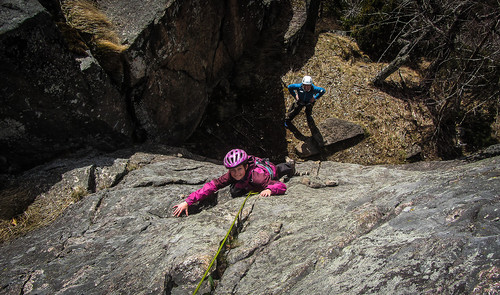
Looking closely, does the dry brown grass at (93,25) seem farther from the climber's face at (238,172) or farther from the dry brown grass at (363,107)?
the dry brown grass at (363,107)

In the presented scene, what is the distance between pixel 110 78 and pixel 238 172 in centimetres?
357

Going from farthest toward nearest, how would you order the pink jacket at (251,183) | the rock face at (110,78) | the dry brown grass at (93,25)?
the dry brown grass at (93,25), the pink jacket at (251,183), the rock face at (110,78)

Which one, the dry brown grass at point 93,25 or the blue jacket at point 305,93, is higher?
the dry brown grass at point 93,25

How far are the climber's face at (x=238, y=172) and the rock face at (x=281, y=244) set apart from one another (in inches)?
16.9

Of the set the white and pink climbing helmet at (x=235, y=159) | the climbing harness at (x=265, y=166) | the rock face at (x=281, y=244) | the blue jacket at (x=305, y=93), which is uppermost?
the blue jacket at (x=305, y=93)

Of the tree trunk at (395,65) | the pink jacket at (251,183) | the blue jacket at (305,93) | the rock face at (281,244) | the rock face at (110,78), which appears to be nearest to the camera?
the rock face at (281,244)

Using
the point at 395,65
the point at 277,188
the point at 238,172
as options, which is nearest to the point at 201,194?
the point at 238,172

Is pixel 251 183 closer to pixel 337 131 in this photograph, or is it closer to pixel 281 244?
pixel 281 244

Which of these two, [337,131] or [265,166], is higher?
[337,131]

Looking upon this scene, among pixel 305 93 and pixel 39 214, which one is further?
pixel 305 93

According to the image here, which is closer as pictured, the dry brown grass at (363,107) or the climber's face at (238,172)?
the climber's face at (238,172)

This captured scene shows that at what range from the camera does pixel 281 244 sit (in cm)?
336

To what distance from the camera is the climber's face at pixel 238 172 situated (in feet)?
16.3

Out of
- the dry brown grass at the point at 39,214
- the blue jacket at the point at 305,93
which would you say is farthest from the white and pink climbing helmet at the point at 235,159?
the blue jacket at the point at 305,93
